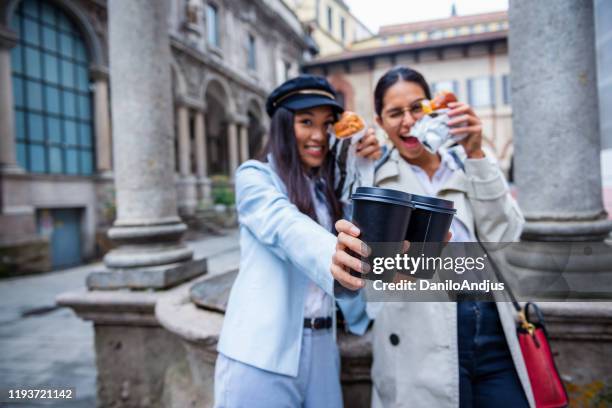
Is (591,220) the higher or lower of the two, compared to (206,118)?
lower

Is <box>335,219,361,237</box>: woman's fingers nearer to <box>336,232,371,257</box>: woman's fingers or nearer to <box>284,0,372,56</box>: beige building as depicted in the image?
<box>336,232,371,257</box>: woman's fingers

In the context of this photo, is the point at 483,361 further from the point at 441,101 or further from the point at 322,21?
the point at 322,21

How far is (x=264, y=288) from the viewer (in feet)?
4.03

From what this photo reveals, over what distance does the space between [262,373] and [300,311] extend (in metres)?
0.23

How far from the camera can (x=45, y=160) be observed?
9695mm

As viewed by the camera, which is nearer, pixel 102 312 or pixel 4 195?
pixel 102 312

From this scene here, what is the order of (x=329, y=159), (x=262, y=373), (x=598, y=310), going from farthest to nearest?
(x=598, y=310), (x=329, y=159), (x=262, y=373)

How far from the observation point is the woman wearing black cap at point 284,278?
46.9 inches

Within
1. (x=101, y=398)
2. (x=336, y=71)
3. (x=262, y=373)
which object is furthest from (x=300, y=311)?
(x=336, y=71)

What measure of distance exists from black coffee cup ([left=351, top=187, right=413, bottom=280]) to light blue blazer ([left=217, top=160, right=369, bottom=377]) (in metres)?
0.39

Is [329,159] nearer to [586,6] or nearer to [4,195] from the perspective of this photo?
[586,6]

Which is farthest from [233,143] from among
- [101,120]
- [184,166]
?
[101,120]

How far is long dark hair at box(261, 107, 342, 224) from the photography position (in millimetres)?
1276

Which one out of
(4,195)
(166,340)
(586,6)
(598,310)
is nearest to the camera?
(598,310)
